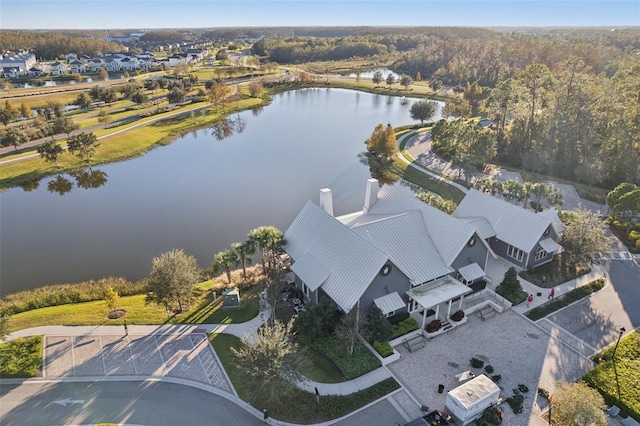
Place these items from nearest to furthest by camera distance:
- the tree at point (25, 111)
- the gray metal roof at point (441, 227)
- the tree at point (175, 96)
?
the gray metal roof at point (441, 227) → the tree at point (25, 111) → the tree at point (175, 96)

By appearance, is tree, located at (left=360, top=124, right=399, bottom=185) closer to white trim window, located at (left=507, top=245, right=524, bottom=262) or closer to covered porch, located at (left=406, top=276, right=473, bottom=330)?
white trim window, located at (left=507, top=245, right=524, bottom=262)

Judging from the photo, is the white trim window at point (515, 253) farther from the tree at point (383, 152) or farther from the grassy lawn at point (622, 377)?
the tree at point (383, 152)

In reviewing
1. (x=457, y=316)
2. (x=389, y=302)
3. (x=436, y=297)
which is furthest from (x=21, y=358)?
(x=457, y=316)

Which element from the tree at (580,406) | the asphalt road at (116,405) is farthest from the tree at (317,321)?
the tree at (580,406)

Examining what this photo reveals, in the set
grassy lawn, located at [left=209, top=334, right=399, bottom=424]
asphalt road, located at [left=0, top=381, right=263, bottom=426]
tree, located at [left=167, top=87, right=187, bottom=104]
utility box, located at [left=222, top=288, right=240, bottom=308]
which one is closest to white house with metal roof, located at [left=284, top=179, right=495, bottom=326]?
utility box, located at [left=222, top=288, right=240, bottom=308]

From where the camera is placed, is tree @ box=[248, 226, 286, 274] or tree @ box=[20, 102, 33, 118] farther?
tree @ box=[20, 102, 33, 118]

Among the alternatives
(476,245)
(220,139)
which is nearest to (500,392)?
(476,245)

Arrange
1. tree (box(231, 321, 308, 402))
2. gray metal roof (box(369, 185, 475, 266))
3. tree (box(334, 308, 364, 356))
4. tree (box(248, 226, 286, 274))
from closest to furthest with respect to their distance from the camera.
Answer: tree (box(231, 321, 308, 402))
tree (box(334, 308, 364, 356))
gray metal roof (box(369, 185, 475, 266))
tree (box(248, 226, 286, 274))
